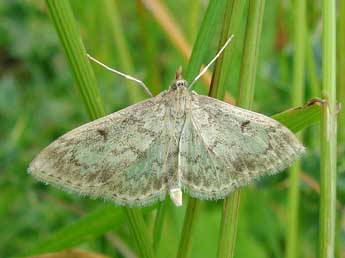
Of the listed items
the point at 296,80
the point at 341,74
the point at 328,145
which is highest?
the point at 341,74

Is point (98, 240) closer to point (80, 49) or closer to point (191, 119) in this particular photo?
point (191, 119)

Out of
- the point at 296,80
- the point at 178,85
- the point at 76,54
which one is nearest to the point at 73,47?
the point at 76,54

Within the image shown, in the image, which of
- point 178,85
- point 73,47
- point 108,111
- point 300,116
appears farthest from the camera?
point 108,111

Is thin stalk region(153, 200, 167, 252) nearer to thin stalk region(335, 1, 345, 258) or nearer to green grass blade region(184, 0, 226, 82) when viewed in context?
green grass blade region(184, 0, 226, 82)

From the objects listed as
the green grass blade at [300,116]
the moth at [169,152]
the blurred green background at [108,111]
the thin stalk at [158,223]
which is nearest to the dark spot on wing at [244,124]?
the moth at [169,152]

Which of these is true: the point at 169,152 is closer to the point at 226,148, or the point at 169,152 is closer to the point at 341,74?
the point at 226,148

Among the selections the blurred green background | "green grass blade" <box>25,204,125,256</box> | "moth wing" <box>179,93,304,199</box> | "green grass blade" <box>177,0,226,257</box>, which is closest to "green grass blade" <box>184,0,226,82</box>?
"green grass blade" <box>177,0,226,257</box>

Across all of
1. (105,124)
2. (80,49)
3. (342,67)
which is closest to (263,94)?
(342,67)
